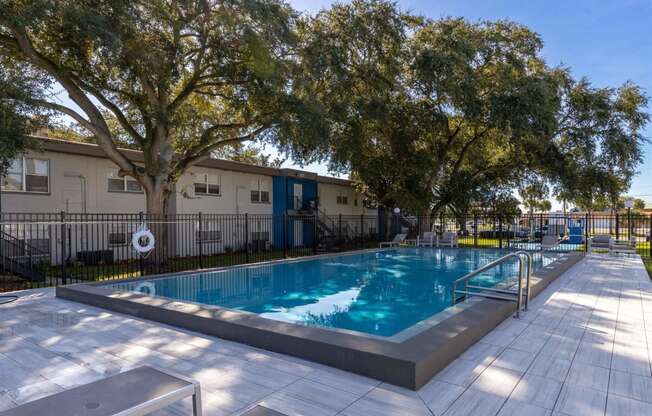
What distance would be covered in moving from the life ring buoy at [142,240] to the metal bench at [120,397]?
286 inches

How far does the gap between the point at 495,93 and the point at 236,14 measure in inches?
434

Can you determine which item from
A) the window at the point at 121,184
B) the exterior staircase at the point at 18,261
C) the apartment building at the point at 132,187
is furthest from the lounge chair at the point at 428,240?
the exterior staircase at the point at 18,261

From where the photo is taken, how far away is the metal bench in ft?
6.24

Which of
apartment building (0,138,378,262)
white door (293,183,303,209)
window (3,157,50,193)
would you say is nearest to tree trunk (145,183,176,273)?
apartment building (0,138,378,262)

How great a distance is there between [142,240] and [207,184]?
24.3 feet

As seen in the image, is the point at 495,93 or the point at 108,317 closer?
the point at 108,317

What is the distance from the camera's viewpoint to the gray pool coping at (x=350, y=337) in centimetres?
344

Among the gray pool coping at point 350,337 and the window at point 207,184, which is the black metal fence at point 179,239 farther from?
the gray pool coping at point 350,337

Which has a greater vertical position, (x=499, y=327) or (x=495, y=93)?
(x=495, y=93)

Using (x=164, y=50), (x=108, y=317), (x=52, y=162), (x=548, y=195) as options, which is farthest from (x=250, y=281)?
(x=548, y=195)

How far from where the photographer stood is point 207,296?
799cm

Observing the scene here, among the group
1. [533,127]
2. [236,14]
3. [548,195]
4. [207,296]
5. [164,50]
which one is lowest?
[207,296]

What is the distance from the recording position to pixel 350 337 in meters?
4.00

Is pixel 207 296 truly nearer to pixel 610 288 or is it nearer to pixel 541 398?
pixel 541 398
